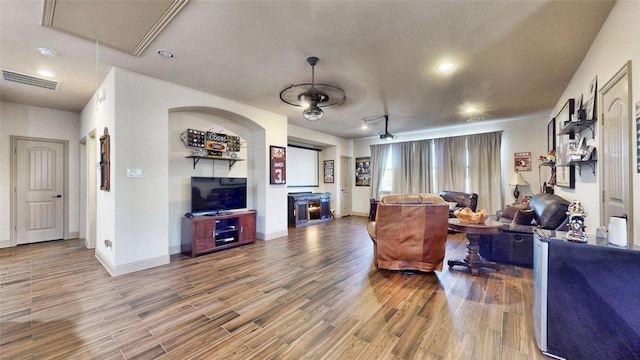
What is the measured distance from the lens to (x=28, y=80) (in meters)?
3.51

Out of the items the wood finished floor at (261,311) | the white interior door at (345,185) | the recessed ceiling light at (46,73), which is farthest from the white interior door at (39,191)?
the white interior door at (345,185)

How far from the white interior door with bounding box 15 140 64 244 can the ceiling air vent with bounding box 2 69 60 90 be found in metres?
1.75

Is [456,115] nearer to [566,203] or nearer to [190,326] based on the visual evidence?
[566,203]

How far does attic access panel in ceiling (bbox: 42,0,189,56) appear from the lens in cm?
200

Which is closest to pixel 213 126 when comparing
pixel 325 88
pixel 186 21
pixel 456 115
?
pixel 325 88

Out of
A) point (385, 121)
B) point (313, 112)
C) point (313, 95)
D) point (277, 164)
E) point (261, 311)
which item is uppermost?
point (385, 121)

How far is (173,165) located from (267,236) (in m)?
2.14

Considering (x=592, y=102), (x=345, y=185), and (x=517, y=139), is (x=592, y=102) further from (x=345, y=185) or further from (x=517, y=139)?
(x=345, y=185)

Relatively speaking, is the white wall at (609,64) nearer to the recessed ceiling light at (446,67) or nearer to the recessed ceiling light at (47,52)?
the recessed ceiling light at (446,67)

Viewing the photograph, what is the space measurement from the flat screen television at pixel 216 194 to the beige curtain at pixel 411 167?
15.5ft

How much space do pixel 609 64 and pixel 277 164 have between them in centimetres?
465

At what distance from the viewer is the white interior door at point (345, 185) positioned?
27.7ft

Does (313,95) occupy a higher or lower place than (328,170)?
higher

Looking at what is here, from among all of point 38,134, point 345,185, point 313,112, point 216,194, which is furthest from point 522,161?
point 38,134
